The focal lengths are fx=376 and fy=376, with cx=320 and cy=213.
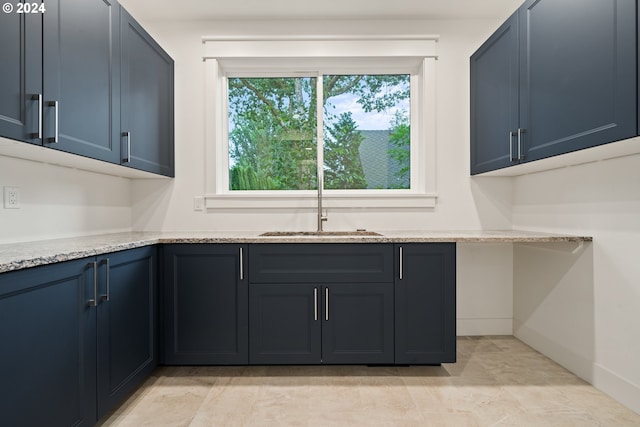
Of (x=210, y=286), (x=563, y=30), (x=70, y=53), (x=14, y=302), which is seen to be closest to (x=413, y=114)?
(x=563, y=30)

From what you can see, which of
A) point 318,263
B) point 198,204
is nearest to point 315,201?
point 318,263

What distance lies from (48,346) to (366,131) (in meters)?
2.55

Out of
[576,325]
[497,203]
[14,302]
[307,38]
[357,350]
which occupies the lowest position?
[357,350]

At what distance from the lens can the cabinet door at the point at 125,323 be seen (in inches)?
68.1

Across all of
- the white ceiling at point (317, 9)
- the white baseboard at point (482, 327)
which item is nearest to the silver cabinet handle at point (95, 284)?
the white ceiling at point (317, 9)

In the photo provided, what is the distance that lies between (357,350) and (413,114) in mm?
1939

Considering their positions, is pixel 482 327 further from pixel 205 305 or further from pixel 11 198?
pixel 11 198

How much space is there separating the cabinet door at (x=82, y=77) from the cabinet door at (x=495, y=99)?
2.37 m

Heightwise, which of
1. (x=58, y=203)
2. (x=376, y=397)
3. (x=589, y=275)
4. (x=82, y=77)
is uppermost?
(x=82, y=77)

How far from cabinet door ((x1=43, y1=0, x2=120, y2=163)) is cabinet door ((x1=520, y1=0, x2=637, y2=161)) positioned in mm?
2371

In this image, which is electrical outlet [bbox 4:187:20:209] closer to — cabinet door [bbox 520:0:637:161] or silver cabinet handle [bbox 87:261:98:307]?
silver cabinet handle [bbox 87:261:98:307]

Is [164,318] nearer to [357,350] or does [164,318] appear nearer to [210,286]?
[210,286]

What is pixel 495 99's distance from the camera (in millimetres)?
2586

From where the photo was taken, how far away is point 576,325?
2309mm
